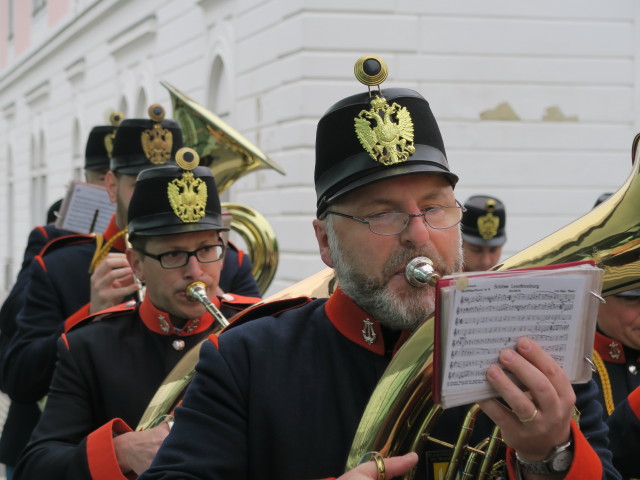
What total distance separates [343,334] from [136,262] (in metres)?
1.43

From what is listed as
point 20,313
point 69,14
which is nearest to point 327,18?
point 20,313

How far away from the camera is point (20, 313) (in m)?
4.09

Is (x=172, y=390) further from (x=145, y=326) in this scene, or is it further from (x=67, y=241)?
(x=67, y=241)

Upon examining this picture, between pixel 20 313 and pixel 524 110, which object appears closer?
pixel 20 313

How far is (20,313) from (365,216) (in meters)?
2.42

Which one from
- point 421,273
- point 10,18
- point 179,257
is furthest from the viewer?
point 10,18

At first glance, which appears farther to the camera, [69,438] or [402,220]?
[69,438]

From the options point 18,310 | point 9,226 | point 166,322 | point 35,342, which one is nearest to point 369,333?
point 166,322

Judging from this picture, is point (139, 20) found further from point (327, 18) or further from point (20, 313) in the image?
point (20, 313)

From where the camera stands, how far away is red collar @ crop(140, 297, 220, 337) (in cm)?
330

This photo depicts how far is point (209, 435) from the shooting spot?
6.68 feet

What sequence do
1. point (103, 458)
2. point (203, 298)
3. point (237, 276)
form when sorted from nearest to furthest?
point (103, 458), point (203, 298), point (237, 276)

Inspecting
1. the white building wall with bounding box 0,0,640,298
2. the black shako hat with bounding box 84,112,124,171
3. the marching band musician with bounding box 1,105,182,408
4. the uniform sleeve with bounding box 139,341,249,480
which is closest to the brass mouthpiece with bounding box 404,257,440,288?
the uniform sleeve with bounding box 139,341,249,480

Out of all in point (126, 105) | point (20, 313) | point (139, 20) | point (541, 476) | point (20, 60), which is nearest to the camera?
point (541, 476)
